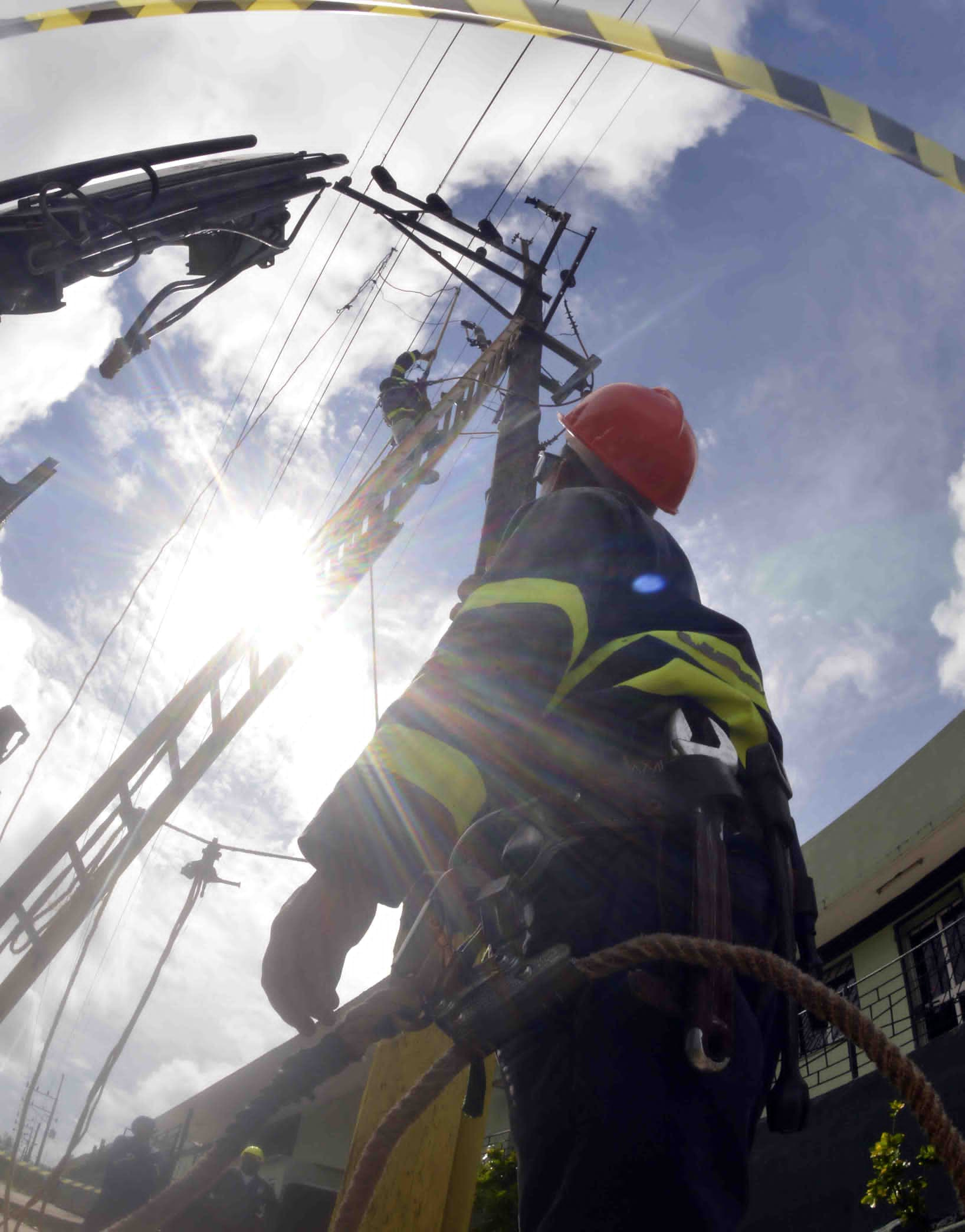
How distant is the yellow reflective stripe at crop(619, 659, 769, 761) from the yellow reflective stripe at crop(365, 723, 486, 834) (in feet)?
1.05

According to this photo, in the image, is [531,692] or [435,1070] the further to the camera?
[531,692]

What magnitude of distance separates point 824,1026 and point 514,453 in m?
6.49

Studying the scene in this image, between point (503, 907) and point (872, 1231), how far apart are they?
734 centimetres

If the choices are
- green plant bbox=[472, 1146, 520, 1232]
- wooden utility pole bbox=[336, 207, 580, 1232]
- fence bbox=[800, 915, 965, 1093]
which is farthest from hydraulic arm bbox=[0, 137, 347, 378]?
fence bbox=[800, 915, 965, 1093]

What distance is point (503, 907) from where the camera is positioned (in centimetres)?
130

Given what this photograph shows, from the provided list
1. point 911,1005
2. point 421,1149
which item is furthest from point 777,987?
point 911,1005

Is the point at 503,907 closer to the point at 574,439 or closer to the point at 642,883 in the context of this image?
the point at 642,883

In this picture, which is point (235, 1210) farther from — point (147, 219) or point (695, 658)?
point (147, 219)

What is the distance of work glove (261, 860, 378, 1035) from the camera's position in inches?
56.7

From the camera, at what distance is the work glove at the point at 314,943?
1439 millimetres

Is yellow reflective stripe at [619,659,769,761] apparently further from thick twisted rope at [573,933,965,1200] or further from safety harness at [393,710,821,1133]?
thick twisted rope at [573,933,965,1200]

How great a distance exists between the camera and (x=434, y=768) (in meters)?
1.41

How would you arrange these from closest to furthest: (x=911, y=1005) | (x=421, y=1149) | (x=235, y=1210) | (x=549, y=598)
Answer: (x=549, y=598), (x=421, y=1149), (x=235, y=1210), (x=911, y=1005)

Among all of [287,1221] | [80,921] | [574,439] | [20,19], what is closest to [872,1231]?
[287,1221]
